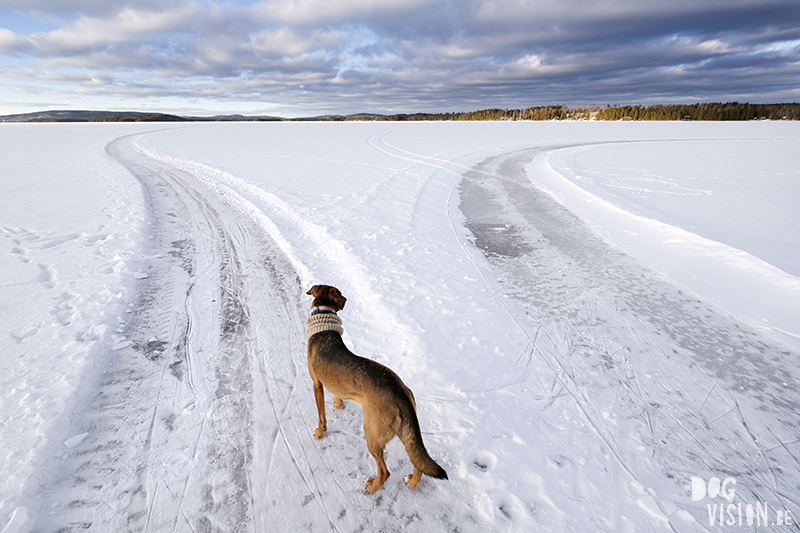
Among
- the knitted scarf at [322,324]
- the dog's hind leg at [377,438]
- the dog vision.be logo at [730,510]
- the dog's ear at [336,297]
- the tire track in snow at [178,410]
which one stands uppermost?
the dog's ear at [336,297]

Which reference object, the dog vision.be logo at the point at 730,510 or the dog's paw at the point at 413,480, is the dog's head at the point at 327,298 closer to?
the dog's paw at the point at 413,480

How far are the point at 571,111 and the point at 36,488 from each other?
109 metres

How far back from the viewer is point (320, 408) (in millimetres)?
2920

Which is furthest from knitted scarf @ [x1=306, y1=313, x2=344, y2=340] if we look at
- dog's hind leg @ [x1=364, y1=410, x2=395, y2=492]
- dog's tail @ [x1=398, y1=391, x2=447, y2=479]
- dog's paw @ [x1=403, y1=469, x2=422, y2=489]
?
dog's paw @ [x1=403, y1=469, x2=422, y2=489]

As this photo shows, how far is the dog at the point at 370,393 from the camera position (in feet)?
7.30

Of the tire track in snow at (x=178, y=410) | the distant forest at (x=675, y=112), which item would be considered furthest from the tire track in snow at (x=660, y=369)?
the distant forest at (x=675, y=112)

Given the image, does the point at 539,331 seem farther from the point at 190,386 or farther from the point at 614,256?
the point at 190,386

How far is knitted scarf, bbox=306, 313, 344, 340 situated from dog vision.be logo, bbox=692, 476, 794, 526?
9.49 feet

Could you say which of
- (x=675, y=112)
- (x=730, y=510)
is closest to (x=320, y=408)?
(x=730, y=510)

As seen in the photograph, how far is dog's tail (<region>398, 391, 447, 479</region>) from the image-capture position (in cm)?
216

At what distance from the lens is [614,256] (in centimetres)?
648

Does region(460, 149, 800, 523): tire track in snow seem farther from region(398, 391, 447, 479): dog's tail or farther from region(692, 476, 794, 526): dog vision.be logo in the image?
region(398, 391, 447, 479): dog's tail

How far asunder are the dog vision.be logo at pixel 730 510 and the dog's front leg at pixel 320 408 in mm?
2780

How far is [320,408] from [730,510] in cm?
303
